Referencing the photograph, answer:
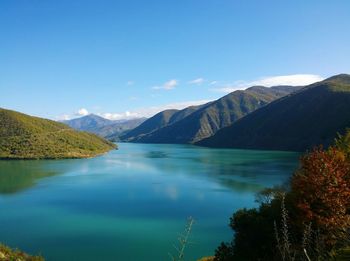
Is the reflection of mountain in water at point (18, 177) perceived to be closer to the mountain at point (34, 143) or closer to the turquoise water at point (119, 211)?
the turquoise water at point (119, 211)

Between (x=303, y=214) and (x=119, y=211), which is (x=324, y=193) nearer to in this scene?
(x=303, y=214)

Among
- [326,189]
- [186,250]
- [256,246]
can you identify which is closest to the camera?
[326,189]

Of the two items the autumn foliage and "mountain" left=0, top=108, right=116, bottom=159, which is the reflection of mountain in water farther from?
the autumn foliage

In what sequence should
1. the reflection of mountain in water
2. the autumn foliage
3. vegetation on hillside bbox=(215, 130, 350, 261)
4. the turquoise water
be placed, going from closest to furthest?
the autumn foliage
vegetation on hillside bbox=(215, 130, 350, 261)
the turquoise water
the reflection of mountain in water

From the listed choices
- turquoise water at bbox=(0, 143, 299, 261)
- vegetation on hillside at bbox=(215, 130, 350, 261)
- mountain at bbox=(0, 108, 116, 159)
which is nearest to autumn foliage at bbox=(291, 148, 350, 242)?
vegetation on hillside at bbox=(215, 130, 350, 261)

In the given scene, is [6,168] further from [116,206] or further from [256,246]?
[256,246]

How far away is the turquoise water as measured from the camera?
37.1 meters

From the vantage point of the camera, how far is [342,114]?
653ft

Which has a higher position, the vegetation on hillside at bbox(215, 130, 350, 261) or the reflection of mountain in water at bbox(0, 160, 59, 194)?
the vegetation on hillside at bbox(215, 130, 350, 261)

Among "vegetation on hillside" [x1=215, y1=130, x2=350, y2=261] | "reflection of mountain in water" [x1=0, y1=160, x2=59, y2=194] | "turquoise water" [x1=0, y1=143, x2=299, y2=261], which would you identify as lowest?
"turquoise water" [x1=0, y1=143, x2=299, y2=261]

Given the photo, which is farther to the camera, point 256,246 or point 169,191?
point 169,191

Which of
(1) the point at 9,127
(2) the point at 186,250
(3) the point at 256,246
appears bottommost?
(2) the point at 186,250

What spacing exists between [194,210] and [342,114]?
168535mm

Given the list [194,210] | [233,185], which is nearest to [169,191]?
[233,185]
